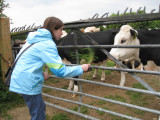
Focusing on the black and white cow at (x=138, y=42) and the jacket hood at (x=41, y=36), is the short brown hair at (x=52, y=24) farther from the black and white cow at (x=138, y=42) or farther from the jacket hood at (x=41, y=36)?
the black and white cow at (x=138, y=42)

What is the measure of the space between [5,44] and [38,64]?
2.74 metres

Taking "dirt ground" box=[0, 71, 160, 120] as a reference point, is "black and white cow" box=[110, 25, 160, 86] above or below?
above

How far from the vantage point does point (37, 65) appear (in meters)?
1.93

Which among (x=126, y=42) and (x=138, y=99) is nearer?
(x=126, y=42)

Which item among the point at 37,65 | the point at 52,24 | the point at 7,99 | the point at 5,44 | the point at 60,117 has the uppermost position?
the point at 52,24

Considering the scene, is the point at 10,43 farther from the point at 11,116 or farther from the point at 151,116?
the point at 151,116

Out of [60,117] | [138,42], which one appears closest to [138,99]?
[138,42]

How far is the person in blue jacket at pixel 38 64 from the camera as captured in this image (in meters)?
1.82

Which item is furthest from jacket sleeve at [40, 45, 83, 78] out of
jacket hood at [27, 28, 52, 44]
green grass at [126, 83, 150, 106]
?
green grass at [126, 83, 150, 106]

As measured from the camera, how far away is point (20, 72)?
6.41 feet

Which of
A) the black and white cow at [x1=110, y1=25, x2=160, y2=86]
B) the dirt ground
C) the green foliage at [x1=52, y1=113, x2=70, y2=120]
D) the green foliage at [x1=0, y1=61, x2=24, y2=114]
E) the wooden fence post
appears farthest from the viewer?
the wooden fence post

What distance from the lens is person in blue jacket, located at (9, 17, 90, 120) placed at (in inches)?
71.7

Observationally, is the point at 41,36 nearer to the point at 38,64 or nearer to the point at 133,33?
the point at 38,64

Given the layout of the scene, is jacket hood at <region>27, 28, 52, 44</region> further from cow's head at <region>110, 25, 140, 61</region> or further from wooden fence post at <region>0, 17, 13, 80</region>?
wooden fence post at <region>0, 17, 13, 80</region>
